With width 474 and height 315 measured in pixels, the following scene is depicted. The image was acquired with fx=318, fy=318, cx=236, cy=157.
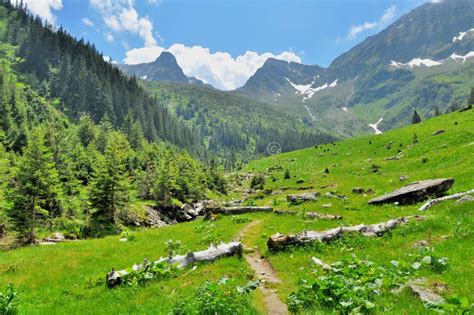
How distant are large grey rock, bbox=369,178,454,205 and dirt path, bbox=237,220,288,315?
15156 mm

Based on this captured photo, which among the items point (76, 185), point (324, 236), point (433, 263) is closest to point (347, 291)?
point (433, 263)

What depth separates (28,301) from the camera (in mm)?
15594

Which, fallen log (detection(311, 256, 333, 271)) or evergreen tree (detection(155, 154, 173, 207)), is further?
evergreen tree (detection(155, 154, 173, 207))

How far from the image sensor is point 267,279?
1589 centimetres

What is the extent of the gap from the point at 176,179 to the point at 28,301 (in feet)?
215

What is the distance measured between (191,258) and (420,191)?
20833 millimetres

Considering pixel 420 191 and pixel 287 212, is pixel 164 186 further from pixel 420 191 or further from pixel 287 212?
pixel 420 191

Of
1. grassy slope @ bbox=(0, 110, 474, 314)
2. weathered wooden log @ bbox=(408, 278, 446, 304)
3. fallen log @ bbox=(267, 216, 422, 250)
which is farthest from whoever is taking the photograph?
fallen log @ bbox=(267, 216, 422, 250)

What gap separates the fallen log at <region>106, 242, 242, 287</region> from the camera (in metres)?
16.2

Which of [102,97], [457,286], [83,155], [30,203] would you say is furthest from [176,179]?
[102,97]

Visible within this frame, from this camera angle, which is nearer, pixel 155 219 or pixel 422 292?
pixel 422 292

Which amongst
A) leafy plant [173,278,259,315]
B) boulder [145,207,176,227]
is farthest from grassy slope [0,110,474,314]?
boulder [145,207,176,227]

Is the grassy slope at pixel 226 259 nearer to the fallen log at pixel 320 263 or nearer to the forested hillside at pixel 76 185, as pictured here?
the fallen log at pixel 320 263

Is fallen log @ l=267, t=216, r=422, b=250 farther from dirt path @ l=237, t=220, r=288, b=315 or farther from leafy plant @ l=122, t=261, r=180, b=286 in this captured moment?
leafy plant @ l=122, t=261, r=180, b=286
